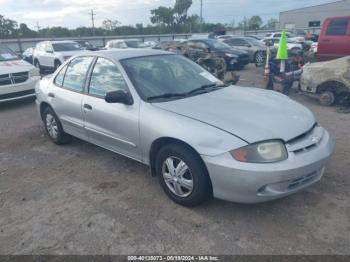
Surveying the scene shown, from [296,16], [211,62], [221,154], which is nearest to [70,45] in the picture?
[211,62]

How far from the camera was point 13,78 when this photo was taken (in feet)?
27.0

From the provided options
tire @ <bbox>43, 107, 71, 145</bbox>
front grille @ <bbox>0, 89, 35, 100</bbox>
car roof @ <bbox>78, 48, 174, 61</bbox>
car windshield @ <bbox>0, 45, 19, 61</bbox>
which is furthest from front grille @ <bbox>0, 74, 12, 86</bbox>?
A: car roof @ <bbox>78, 48, 174, 61</bbox>

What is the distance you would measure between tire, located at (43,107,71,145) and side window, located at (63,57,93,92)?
27.0 inches

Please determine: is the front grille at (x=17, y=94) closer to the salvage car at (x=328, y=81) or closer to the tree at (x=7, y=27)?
the salvage car at (x=328, y=81)

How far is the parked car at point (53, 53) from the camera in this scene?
14922 mm

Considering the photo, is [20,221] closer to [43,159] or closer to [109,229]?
[109,229]

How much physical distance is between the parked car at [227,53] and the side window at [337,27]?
14.5 feet

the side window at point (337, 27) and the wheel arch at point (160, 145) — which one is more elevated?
the side window at point (337, 27)

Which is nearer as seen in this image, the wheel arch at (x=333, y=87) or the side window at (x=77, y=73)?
the side window at (x=77, y=73)

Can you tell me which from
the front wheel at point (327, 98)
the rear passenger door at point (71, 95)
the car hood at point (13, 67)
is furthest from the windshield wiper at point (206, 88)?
the car hood at point (13, 67)

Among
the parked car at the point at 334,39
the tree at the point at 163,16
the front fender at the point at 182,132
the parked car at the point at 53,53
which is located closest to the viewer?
the front fender at the point at 182,132

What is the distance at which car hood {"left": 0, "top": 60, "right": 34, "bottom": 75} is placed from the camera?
816cm

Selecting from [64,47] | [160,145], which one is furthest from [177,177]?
[64,47]

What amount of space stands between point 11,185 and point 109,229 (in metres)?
1.82
